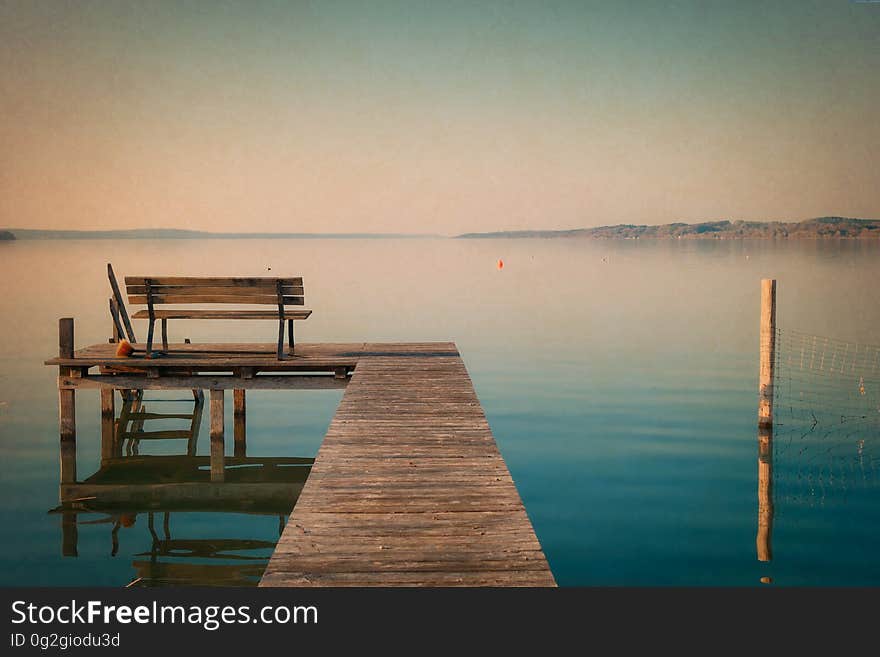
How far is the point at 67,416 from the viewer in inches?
482

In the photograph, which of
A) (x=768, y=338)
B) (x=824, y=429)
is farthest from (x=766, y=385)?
(x=824, y=429)

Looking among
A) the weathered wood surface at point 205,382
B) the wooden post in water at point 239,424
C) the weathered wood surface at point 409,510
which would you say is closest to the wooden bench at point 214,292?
the weathered wood surface at point 205,382

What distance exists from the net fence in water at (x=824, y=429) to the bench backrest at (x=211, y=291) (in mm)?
6082

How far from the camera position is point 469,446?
25.2 ft

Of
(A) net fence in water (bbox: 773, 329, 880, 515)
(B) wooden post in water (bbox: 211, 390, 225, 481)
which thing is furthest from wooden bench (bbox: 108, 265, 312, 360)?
(A) net fence in water (bbox: 773, 329, 880, 515)

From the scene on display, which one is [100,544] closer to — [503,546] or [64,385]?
[64,385]

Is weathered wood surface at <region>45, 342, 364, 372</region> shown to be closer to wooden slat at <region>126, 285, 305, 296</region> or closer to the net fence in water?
wooden slat at <region>126, 285, 305, 296</region>

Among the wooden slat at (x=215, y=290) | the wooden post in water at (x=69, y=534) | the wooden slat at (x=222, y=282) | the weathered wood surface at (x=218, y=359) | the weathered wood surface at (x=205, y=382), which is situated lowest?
the wooden post in water at (x=69, y=534)

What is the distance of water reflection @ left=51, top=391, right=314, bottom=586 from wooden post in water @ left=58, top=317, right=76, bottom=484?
32 cm

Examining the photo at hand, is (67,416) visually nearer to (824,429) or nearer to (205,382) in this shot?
(205,382)

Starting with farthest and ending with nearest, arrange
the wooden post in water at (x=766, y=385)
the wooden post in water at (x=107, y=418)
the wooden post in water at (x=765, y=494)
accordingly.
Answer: the wooden post in water at (x=107, y=418) < the wooden post in water at (x=766, y=385) < the wooden post in water at (x=765, y=494)

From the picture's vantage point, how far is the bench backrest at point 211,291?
11914mm

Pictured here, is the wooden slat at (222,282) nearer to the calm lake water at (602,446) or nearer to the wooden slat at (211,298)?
the wooden slat at (211,298)

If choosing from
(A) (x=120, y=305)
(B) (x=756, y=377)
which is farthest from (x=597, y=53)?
(A) (x=120, y=305)
